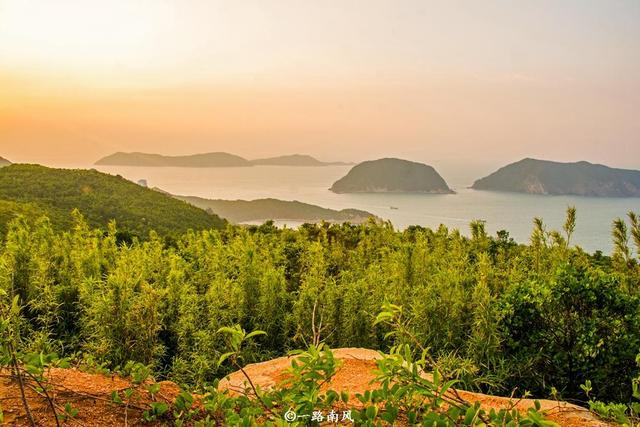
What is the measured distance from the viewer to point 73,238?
8406 millimetres

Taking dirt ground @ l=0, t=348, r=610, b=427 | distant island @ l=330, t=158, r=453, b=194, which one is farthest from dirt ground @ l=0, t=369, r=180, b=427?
distant island @ l=330, t=158, r=453, b=194

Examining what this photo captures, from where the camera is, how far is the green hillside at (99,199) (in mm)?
30578

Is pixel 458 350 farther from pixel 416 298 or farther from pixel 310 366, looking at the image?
pixel 310 366

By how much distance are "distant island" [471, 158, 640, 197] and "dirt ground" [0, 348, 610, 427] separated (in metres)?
67.3

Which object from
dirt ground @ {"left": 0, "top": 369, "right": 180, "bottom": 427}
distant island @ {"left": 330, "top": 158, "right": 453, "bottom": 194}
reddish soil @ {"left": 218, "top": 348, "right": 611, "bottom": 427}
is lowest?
reddish soil @ {"left": 218, "top": 348, "right": 611, "bottom": 427}

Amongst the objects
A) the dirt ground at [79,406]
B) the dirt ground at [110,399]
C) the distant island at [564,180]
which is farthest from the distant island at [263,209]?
the distant island at [564,180]

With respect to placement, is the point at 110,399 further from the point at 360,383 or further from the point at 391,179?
the point at 391,179

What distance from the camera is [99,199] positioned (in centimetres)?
3528

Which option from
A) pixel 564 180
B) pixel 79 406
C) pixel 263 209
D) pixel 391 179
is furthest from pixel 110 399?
pixel 564 180

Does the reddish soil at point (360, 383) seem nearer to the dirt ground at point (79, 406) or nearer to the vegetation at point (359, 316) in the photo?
the vegetation at point (359, 316)

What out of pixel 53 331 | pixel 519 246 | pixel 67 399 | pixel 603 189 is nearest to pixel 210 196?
pixel 519 246

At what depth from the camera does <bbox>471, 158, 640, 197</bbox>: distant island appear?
219 feet

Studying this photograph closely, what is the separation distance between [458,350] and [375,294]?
1400 mm

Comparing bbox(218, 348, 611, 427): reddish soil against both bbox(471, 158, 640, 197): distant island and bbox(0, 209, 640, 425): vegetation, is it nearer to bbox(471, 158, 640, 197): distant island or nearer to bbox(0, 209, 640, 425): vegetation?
bbox(0, 209, 640, 425): vegetation
